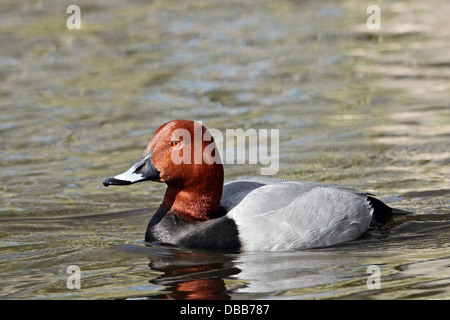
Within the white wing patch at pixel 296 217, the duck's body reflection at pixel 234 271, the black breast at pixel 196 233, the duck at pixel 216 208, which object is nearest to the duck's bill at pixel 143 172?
the duck at pixel 216 208

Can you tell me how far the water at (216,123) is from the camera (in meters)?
6.62

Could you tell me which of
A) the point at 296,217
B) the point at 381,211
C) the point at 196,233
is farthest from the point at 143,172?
the point at 381,211

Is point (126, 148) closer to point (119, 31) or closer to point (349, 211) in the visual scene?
point (349, 211)

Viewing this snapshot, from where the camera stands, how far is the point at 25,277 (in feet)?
22.1

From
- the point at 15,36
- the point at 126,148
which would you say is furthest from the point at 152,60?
the point at 126,148

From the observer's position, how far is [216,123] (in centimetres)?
1150

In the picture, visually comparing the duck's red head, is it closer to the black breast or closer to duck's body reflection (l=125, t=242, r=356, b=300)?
the black breast

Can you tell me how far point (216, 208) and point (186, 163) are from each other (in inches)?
18.8

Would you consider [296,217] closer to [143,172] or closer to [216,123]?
[143,172]

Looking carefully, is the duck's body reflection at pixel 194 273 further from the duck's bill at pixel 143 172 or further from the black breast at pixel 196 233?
the duck's bill at pixel 143 172

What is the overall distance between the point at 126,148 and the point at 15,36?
657cm

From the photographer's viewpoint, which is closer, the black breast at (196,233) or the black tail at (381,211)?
the black breast at (196,233)
